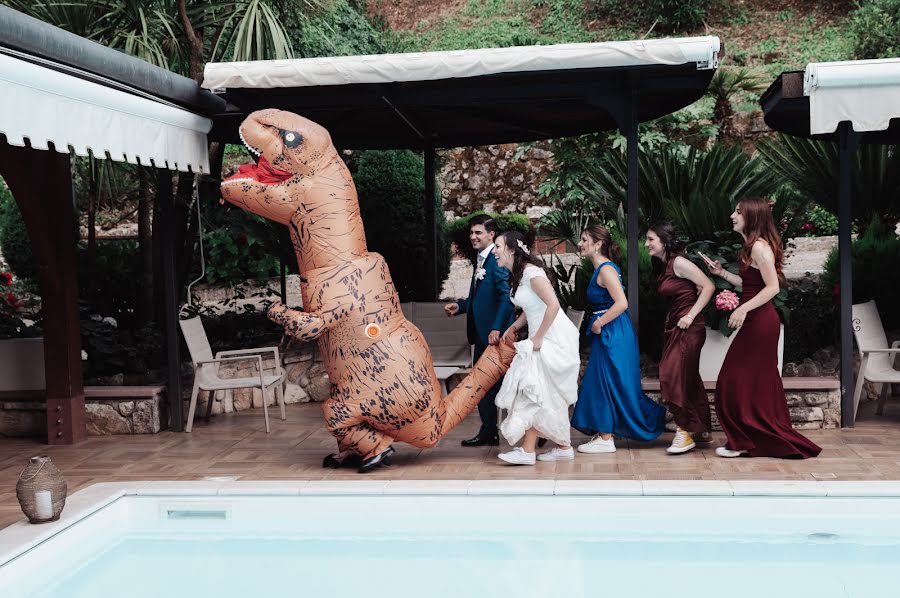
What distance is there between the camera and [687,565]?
4.68 m

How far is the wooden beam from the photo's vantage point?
695 centimetres

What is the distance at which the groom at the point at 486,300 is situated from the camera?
21.3ft

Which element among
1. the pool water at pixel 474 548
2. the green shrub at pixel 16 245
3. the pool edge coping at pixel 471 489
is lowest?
the pool water at pixel 474 548

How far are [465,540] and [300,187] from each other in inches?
94.3

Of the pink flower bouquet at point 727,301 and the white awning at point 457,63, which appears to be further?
the pink flower bouquet at point 727,301

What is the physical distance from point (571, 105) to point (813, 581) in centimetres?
470

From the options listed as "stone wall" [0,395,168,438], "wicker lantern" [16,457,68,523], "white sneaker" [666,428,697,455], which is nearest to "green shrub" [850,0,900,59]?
"white sneaker" [666,428,697,455]

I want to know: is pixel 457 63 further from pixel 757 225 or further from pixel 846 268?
pixel 846 268

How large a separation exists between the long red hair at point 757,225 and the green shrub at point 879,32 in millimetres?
14253

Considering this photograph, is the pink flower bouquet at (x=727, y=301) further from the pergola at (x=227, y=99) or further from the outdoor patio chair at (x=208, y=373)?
the outdoor patio chair at (x=208, y=373)

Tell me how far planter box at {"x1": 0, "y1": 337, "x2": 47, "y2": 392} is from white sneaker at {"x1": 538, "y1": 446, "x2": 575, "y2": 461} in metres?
4.07

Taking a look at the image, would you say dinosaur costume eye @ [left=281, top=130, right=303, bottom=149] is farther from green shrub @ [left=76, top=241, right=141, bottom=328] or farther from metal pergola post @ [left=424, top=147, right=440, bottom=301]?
metal pergola post @ [left=424, top=147, right=440, bottom=301]

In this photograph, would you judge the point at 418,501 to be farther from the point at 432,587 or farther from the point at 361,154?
the point at 361,154

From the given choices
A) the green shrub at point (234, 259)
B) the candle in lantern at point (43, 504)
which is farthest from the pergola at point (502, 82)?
the green shrub at point (234, 259)
